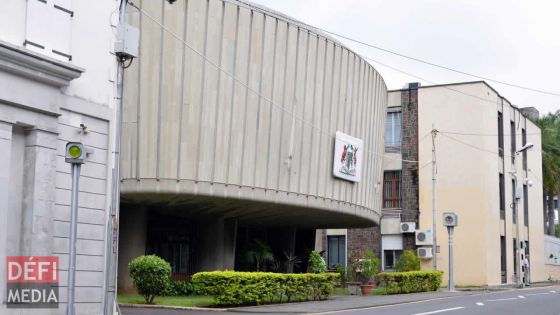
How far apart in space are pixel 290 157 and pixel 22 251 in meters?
13.7

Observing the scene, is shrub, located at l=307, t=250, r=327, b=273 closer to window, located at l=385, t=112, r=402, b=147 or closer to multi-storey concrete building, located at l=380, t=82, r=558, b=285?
multi-storey concrete building, located at l=380, t=82, r=558, b=285

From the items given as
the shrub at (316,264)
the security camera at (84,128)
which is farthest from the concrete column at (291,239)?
the security camera at (84,128)

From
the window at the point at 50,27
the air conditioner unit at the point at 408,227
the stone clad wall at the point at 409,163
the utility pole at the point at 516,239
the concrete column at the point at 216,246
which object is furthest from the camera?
the stone clad wall at the point at 409,163

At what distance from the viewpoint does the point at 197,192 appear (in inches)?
980

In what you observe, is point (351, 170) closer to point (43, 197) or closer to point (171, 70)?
point (171, 70)

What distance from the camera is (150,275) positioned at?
22750 millimetres

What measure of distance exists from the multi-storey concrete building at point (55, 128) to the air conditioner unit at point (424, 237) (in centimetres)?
3138

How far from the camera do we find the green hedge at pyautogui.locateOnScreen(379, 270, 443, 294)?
33.0 m

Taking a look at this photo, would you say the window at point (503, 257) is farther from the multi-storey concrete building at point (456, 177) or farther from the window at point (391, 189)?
the window at point (391, 189)

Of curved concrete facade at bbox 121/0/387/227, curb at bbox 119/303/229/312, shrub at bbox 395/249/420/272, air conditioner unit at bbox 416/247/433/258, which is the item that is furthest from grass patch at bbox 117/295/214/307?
air conditioner unit at bbox 416/247/433/258

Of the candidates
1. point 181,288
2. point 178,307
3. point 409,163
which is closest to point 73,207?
point 178,307

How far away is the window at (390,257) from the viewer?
48.2 m

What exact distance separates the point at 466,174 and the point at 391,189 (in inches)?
196

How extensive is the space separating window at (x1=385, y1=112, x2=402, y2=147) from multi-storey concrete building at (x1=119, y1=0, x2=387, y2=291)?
1524 centimetres
